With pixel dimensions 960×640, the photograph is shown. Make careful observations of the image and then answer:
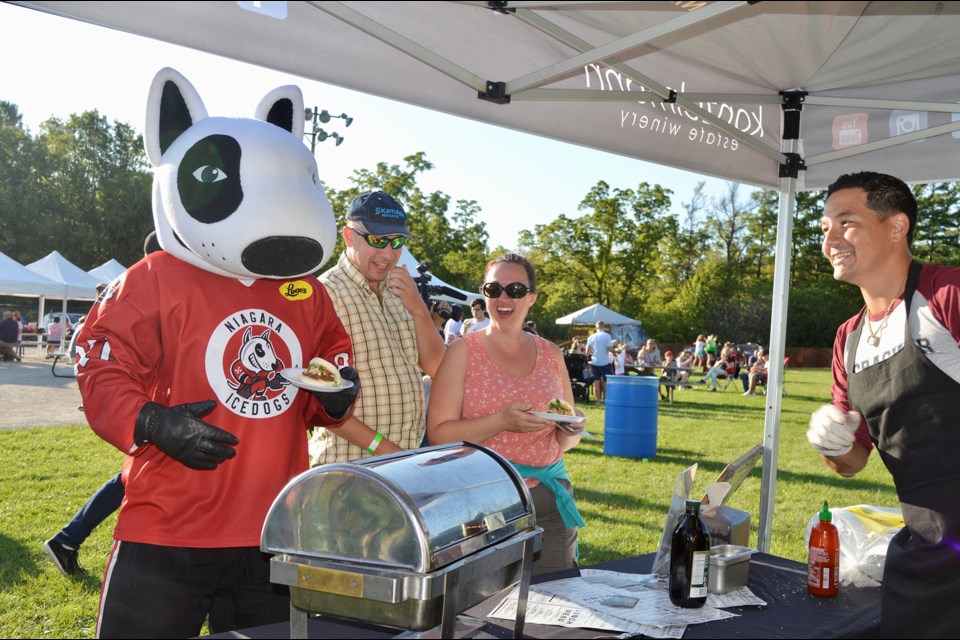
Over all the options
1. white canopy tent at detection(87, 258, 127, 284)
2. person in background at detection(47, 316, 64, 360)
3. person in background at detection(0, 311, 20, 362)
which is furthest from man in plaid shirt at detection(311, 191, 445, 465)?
person in background at detection(47, 316, 64, 360)

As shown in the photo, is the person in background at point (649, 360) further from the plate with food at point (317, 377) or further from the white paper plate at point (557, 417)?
the plate with food at point (317, 377)

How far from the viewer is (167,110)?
7.51 feet

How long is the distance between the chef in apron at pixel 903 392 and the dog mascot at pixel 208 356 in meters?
1.66

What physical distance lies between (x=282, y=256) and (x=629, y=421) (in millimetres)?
7997

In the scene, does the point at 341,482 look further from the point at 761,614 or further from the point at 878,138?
the point at 878,138

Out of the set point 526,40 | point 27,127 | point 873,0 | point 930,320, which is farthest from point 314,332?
point 27,127

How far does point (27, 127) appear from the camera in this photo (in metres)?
60.7

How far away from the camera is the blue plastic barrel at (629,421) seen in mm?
9281

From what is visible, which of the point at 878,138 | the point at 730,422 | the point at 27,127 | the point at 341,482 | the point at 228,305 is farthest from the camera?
the point at 27,127

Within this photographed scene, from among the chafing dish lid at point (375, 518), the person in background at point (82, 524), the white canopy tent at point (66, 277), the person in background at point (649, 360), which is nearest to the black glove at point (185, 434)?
the chafing dish lid at point (375, 518)

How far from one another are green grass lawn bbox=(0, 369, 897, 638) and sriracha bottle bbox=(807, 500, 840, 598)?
3.01m

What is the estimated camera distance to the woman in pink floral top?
9.93 feet

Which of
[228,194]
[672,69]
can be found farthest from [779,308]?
[228,194]

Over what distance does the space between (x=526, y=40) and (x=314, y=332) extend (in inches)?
60.8
